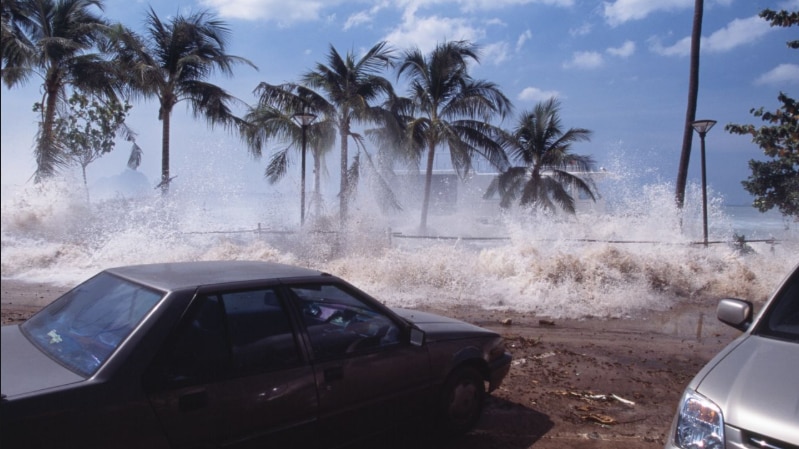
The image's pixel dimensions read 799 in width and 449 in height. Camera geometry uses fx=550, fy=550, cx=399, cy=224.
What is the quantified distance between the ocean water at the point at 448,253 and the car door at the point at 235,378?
613cm

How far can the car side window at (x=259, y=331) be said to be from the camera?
310 cm

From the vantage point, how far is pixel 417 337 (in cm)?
389

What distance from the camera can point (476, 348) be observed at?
4.32 metres

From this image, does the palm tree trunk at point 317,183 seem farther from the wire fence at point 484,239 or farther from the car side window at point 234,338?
the car side window at point 234,338

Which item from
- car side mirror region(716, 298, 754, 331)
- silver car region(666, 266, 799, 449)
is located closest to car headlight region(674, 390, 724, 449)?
silver car region(666, 266, 799, 449)

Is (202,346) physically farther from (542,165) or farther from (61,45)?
(542,165)

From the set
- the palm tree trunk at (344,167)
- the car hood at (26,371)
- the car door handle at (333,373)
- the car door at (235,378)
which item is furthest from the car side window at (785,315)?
the palm tree trunk at (344,167)

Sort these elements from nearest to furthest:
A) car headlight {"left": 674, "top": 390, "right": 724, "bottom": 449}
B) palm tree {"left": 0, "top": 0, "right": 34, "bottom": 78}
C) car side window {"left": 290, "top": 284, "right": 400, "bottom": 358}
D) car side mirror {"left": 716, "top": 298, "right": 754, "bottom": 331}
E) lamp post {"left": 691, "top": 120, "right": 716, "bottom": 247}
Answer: car headlight {"left": 674, "top": 390, "right": 724, "bottom": 449} < car side window {"left": 290, "top": 284, "right": 400, "bottom": 358} < car side mirror {"left": 716, "top": 298, "right": 754, "bottom": 331} < palm tree {"left": 0, "top": 0, "right": 34, "bottom": 78} < lamp post {"left": 691, "top": 120, "right": 716, "bottom": 247}

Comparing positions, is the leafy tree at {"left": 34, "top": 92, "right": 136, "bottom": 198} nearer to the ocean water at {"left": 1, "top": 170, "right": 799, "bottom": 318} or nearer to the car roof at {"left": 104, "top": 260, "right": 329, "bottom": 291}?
the ocean water at {"left": 1, "top": 170, "right": 799, "bottom": 318}

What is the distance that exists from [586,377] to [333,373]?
11.4 feet

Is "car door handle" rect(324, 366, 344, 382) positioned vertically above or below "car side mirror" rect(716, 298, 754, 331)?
below

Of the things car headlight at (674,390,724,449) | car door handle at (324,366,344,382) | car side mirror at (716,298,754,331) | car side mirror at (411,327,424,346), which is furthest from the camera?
car side mirror at (411,327,424,346)

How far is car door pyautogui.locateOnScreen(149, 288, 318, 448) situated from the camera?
9.11 ft

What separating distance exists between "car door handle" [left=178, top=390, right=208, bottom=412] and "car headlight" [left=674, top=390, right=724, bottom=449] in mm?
2481
